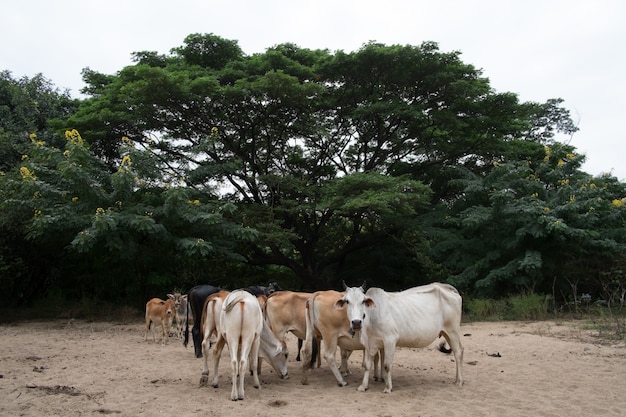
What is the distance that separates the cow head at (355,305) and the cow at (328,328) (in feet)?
1.14

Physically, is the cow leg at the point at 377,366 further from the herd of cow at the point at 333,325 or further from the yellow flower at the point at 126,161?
the yellow flower at the point at 126,161

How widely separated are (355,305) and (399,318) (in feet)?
2.90

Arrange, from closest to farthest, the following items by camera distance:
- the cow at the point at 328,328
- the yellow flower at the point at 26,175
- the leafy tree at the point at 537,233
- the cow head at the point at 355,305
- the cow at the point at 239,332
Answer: the cow at the point at 239,332 → the cow head at the point at 355,305 → the cow at the point at 328,328 → the yellow flower at the point at 26,175 → the leafy tree at the point at 537,233

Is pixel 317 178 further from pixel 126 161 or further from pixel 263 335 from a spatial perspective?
pixel 263 335

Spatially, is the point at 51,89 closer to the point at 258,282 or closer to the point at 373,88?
the point at 258,282

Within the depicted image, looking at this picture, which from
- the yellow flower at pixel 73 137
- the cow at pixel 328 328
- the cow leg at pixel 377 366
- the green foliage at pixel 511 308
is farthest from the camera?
the green foliage at pixel 511 308

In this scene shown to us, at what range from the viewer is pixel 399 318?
7336 millimetres

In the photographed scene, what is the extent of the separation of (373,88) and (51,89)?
13.7m

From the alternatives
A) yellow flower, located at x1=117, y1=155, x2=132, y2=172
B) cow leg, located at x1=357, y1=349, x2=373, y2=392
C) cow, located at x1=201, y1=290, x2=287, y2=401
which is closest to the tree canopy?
yellow flower, located at x1=117, y1=155, x2=132, y2=172

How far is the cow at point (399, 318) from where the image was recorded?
7.01 meters

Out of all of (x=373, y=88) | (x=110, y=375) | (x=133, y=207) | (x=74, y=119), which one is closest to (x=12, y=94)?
(x=74, y=119)

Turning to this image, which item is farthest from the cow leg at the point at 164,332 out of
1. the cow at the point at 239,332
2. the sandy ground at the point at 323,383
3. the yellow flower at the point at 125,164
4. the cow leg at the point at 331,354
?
the cow leg at the point at 331,354

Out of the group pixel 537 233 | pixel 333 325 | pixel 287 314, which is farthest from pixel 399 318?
pixel 537 233

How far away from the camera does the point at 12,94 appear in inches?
747
